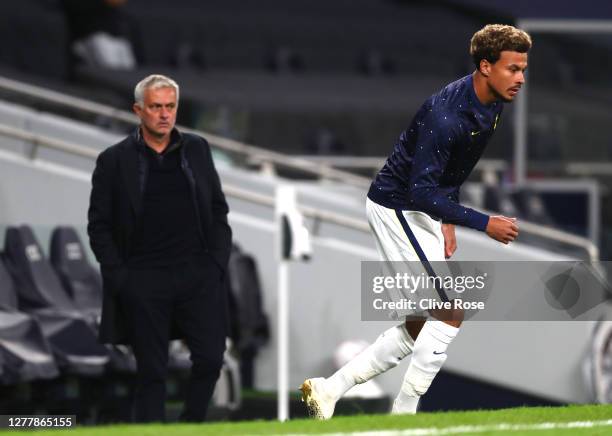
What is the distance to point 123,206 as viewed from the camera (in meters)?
6.42

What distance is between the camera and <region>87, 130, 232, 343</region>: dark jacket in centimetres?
642

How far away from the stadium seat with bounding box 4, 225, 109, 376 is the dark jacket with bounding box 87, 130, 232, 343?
82.1 inches

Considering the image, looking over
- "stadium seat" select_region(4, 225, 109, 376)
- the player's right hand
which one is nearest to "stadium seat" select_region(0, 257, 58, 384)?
"stadium seat" select_region(4, 225, 109, 376)

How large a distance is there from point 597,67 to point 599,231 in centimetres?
234

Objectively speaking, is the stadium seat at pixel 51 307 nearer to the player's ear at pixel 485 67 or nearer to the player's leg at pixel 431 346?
the player's leg at pixel 431 346

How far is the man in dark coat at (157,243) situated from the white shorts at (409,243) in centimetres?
75

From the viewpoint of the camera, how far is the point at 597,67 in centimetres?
1591

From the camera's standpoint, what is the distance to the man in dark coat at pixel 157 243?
643cm

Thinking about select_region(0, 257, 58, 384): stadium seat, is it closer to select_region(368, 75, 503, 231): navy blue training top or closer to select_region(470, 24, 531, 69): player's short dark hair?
select_region(368, 75, 503, 231): navy blue training top

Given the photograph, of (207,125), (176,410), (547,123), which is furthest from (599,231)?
(176,410)

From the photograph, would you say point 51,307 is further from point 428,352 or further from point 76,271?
point 428,352

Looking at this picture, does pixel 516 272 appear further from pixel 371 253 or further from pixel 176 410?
pixel 176 410

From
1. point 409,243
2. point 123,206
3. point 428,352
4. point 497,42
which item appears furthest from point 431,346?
point 123,206

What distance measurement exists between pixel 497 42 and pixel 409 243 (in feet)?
2.85
